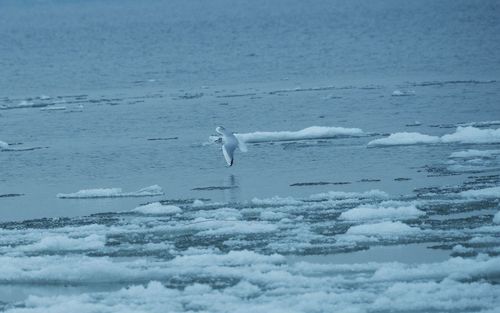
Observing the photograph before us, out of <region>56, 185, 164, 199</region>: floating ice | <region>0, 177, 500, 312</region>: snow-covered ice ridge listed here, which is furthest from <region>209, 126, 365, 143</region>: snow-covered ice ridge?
<region>0, 177, 500, 312</region>: snow-covered ice ridge

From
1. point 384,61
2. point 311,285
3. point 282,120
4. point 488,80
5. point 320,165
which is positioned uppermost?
point 384,61

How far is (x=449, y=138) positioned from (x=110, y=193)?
557 centimetres

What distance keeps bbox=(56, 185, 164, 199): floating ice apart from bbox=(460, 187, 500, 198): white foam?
3645mm

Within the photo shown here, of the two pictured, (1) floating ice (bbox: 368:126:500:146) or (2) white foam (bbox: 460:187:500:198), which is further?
(1) floating ice (bbox: 368:126:500:146)

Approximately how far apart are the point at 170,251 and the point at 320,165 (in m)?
5.21

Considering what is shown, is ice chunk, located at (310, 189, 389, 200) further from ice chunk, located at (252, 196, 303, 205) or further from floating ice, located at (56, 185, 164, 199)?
floating ice, located at (56, 185, 164, 199)

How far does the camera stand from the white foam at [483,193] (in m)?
11.8

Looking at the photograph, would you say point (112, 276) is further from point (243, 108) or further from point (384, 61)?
point (384, 61)

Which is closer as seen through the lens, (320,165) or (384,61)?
(320,165)

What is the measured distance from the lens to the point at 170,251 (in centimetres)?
1017

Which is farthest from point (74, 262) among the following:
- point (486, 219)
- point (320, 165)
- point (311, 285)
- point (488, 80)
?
point (488, 80)

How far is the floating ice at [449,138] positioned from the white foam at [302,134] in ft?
4.11

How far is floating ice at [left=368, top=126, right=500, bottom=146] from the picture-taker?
16266 mm

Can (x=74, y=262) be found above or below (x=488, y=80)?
below
